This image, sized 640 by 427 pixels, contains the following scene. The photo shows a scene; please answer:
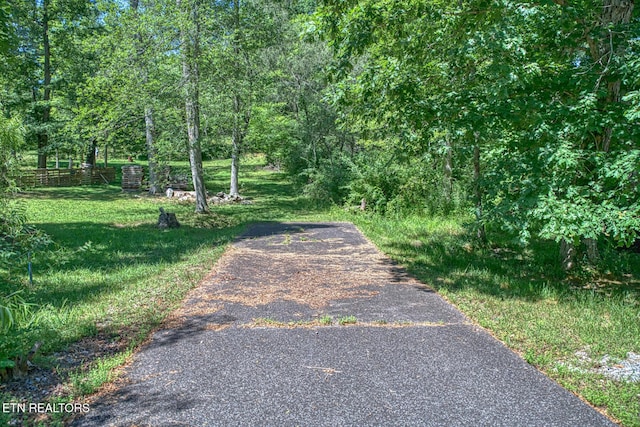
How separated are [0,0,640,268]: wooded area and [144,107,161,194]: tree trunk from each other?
253 mm

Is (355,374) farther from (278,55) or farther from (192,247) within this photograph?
(278,55)

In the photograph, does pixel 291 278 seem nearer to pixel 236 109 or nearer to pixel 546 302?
pixel 546 302

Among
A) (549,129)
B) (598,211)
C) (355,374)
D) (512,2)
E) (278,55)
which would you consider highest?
(278,55)

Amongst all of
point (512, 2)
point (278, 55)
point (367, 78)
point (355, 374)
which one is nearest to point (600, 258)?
point (512, 2)

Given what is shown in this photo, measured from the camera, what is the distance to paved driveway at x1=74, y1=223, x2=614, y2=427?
299cm

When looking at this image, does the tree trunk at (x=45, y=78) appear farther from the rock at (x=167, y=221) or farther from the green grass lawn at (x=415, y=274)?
the rock at (x=167, y=221)

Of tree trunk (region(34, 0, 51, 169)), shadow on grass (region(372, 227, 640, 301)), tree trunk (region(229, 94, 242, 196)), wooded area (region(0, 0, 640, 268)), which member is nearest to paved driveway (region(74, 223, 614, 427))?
shadow on grass (region(372, 227, 640, 301))

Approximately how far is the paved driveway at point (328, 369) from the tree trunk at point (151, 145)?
8.84 meters

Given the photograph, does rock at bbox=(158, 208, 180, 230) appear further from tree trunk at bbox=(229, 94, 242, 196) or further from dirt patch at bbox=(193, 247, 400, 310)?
tree trunk at bbox=(229, 94, 242, 196)

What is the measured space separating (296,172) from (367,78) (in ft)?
54.8

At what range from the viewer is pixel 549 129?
5363 mm

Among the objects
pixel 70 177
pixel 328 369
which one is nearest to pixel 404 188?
pixel 328 369

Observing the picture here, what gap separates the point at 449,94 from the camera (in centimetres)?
659

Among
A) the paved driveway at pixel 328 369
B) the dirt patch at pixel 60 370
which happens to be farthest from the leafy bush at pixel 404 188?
the dirt patch at pixel 60 370
